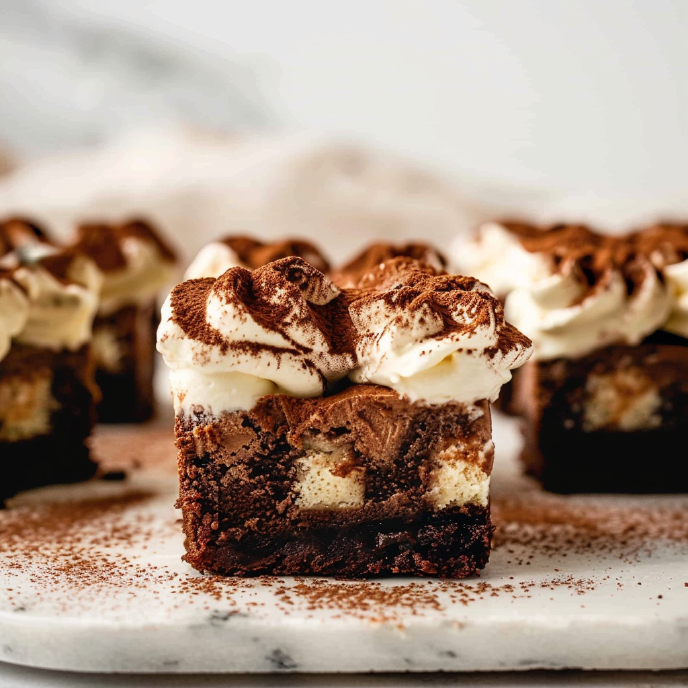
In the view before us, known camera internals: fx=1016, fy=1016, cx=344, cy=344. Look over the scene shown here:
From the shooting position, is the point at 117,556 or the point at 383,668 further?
the point at 117,556

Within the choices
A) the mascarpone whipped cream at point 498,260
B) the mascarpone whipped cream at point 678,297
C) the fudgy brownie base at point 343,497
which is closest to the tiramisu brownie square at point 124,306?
the mascarpone whipped cream at point 498,260

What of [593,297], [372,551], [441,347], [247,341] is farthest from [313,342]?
[593,297]

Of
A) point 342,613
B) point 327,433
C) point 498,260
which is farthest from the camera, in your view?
point 498,260

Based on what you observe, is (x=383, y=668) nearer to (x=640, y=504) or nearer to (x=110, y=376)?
(x=640, y=504)

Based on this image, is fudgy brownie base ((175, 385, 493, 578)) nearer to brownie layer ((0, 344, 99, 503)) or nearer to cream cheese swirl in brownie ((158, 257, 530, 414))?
cream cheese swirl in brownie ((158, 257, 530, 414))

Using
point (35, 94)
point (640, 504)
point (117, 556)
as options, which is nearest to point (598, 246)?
point (640, 504)

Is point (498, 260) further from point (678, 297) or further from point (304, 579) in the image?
point (304, 579)

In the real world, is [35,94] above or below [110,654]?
above

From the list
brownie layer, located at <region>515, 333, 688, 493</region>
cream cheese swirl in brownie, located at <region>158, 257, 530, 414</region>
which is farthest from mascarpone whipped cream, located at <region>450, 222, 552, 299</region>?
cream cheese swirl in brownie, located at <region>158, 257, 530, 414</region>
